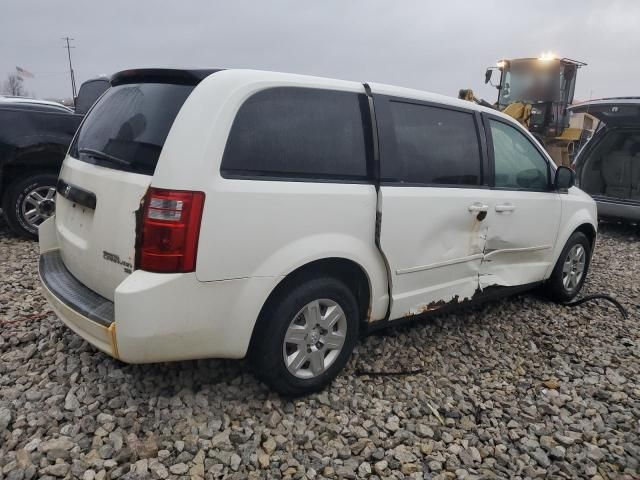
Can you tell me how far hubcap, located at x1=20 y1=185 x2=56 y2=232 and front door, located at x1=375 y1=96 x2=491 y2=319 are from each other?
401 cm

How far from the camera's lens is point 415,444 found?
8.31 feet

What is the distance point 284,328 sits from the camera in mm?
2561

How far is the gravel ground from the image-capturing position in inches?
91.4

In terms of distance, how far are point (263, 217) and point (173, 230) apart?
0.42 metres

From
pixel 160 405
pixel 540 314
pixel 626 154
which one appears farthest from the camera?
pixel 626 154

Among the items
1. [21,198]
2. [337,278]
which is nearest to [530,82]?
[21,198]

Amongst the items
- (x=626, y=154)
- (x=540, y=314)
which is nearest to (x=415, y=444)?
(x=540, y=314)

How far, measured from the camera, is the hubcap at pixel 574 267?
4.56 m

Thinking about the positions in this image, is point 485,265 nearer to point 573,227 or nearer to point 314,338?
point 573,227

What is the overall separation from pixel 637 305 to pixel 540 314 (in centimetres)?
116

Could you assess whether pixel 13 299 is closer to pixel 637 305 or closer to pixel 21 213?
pixel 21 213

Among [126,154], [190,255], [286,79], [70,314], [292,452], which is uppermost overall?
[286,79]

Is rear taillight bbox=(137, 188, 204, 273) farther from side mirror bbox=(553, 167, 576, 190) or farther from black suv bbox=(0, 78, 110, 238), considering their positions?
black suv bbox=(0, 78, 110, 238)

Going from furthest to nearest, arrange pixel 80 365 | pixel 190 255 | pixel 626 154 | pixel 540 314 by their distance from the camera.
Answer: pixel 626 154 → pixel 540 314 → pixel 80 365 → pixel 190 255
